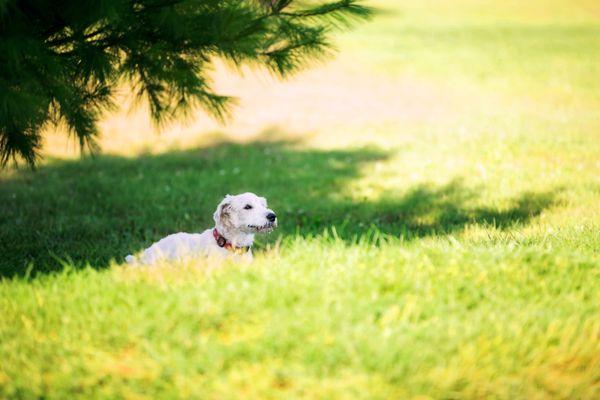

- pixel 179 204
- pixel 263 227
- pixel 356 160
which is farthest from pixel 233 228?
pixel 356 160

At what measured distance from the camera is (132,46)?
4367mm

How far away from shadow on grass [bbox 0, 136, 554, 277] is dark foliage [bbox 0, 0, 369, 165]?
1300 mm

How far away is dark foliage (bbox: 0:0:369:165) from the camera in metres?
3.71

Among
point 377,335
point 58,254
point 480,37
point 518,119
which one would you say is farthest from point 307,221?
point 480,37

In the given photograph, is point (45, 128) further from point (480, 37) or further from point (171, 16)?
point (480, 37)

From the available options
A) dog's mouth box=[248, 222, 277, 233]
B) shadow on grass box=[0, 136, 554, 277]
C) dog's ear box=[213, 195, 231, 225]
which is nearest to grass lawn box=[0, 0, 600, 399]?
shadow on grass box=[0, 136, 554, 277]

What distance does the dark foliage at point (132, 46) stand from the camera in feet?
12.2

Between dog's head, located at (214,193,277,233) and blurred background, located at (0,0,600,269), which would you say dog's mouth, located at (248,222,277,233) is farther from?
blurred background, located at (0,0,600,269)

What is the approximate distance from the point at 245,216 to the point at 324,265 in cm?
124

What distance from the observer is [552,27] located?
29.8 m

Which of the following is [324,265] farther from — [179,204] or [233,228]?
[179,204]

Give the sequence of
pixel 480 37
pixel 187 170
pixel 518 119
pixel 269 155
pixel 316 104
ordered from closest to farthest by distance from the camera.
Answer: pixel 187 170 → pixel 269 155 → pixel 518 119 → pixel 316 104 → pixel 480 37

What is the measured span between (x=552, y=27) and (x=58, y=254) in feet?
102

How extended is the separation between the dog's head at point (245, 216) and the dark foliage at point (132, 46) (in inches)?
36.0
